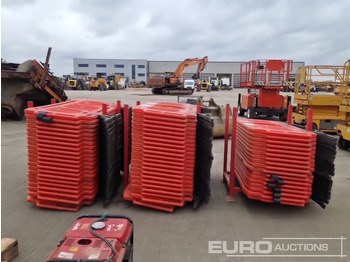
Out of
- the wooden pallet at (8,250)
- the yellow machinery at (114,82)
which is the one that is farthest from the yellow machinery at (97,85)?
the wooden pallet at (8,250)

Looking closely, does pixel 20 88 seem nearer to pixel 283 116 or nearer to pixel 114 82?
pixel 283 116

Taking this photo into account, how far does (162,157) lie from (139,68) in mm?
87339

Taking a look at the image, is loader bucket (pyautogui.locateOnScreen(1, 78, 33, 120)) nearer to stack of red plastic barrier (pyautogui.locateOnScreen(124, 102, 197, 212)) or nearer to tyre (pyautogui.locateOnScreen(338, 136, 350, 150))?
stack of red plastic barrier (pyautogui.locateOnScreen(124, 102, 197, 212))

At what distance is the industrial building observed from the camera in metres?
84.1

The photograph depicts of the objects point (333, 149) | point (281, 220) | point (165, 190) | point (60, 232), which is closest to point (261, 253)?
point (281, 220)

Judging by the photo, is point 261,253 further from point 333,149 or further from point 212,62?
point 212,62

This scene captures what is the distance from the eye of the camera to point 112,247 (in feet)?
6.65

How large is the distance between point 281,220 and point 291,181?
1.83ft

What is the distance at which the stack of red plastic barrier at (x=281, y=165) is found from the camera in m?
4.10

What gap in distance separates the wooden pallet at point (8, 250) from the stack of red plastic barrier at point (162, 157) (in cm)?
164

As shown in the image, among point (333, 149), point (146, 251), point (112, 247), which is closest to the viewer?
point (112, 247)

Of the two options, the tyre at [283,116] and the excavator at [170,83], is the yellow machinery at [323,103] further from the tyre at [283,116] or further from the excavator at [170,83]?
the excavator at [170,83]

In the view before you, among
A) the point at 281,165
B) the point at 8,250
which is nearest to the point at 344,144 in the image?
the point at 281,165

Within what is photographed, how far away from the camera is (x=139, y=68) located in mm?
88750
